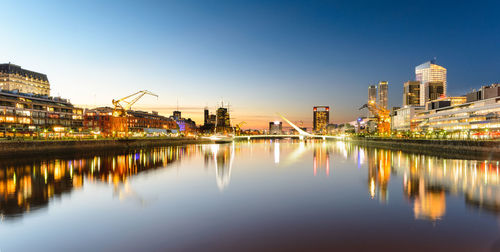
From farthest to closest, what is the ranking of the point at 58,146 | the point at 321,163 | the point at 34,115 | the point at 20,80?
the point at 20,80, the point at 34,115, the point at 58,146, the point at 321,163

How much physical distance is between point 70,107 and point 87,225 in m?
92.5

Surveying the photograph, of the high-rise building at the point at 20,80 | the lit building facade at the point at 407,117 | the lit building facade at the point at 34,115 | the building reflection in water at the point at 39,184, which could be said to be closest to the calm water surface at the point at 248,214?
the building reflection in water at the point at 39,184

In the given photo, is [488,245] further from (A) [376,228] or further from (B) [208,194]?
(B) [208,194]

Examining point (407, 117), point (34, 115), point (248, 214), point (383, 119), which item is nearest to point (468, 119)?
point (383, 119)

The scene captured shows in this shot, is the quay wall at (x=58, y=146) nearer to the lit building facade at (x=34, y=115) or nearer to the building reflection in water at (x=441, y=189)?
the lit building facade at (x=34, y=115)

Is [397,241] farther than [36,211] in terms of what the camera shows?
No

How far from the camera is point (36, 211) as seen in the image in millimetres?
16141

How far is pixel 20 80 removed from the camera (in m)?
124

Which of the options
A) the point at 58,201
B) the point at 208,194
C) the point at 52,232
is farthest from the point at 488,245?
the point at 58,201

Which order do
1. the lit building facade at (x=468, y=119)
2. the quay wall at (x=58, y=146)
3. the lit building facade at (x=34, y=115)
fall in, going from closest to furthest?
the quay wall at (x=58, y=146)
the lit building facade at (x=34, y=115)
the lit building facade at (x=468, y=119)

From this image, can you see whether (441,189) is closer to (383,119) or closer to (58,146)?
(58,146)

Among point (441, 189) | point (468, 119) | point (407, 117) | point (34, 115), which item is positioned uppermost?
point (407, 117)

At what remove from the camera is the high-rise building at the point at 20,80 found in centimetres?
12064

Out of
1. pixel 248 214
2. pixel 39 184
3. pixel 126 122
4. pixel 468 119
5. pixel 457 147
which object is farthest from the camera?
pixel 468 119
